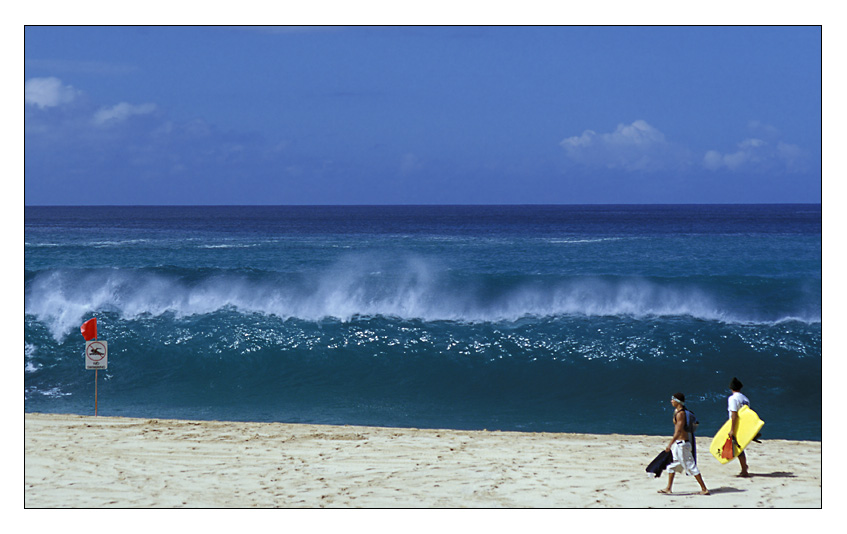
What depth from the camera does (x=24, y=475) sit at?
888 cm

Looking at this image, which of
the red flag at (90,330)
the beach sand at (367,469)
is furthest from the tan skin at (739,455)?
the red flag at (90,330)

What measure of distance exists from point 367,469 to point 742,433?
457 cm

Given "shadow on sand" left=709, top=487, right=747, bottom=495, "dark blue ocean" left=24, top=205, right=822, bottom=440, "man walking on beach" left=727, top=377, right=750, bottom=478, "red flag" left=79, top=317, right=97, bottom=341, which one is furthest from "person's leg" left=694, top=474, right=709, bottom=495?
"red flag" left=79, top=317, right=97, bottom=341

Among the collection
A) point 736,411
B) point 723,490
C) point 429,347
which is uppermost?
point 429,347

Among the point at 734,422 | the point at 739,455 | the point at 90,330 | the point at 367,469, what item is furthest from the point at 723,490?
the point at 90,330

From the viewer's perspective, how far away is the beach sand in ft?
27.4

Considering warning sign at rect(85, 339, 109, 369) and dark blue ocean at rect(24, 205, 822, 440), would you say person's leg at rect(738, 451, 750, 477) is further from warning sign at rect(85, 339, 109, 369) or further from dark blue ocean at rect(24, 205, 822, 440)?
warning sign at rect(85, 339, 109, 369)

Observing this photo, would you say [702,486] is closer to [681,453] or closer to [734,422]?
[681,453]

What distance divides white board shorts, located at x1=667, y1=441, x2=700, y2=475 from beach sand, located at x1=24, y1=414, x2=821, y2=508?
0.90 ft

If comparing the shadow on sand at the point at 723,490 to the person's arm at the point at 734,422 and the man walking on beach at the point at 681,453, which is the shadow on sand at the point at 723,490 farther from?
the person's arm at the point at 734,422

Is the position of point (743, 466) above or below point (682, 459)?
below

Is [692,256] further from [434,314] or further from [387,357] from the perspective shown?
[387,357]

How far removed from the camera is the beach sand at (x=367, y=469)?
8352 millimetres

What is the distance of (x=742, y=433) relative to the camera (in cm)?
909
